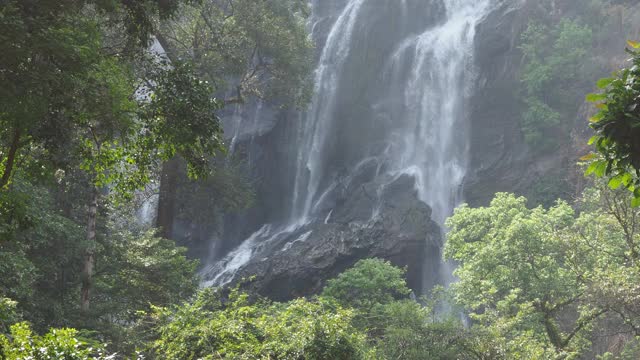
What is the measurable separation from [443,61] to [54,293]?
30.1m

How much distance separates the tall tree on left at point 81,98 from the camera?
23.9 feet

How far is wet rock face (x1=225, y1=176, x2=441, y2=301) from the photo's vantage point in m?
Answer: 31.3

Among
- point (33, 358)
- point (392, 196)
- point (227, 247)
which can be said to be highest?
point (392, 196)

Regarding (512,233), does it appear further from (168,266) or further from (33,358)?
(33,358)

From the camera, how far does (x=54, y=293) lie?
1911cm

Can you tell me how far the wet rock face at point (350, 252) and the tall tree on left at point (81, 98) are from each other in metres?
21.7

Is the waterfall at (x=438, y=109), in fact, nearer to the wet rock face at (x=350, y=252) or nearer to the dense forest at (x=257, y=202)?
the dense forest at (x=257, y=202)

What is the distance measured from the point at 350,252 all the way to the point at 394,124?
1396 centimetres

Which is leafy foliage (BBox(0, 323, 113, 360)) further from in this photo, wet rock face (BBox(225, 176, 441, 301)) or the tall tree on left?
wet rock face (BBox(225, 176, 441, 301))

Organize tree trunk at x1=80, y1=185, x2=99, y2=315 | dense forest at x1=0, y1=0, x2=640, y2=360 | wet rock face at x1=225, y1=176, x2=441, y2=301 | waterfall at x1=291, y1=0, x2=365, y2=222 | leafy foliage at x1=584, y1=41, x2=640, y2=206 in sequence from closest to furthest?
leafy foliage at x1=584, y1=41, x2=640, y2=206 → dense forest at x1=0, y1=0, x2=640, y2=360 → tree trunk at x1=80, y1=185, x2=99, y2=315 → wet rock face at x1=225, y1=176, x2=441, y2=301 → waterfall at x1=291, y1=0, x2=365, y2=222

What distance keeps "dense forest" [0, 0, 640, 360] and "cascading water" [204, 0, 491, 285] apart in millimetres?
460

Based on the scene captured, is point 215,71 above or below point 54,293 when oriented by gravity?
above

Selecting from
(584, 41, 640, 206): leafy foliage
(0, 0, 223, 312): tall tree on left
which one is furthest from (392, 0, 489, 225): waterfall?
(584, 41, 640, 206): leafy foliage

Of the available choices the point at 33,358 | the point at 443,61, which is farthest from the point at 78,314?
the point at 443,61
